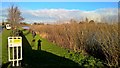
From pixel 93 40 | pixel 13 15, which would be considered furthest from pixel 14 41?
pixel 13 15

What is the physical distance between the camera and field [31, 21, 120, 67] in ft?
33.9

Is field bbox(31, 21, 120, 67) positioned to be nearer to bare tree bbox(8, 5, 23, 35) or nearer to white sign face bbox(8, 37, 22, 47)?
white sign face bbox(8, 37, 22, 47)

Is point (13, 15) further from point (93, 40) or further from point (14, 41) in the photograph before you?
point (14, 41)

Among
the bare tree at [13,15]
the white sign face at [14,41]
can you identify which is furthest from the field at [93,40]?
the bare tree at [13,15]

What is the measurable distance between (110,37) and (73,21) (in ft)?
23.6

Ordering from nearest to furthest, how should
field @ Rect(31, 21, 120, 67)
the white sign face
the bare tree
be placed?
1. field @ Rect(31, 21, 120, 67)
2. the white sign face
3. the bare tree

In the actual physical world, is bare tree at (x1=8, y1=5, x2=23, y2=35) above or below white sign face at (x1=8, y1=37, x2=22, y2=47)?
above

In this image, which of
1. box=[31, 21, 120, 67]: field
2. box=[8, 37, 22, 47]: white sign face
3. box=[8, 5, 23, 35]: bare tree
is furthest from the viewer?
box=[8, 5, 23, 35]: bare tree

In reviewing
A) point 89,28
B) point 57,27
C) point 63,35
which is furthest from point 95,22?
point 57,27

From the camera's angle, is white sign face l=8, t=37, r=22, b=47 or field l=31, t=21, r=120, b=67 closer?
field l=31, t=21, r=120, b=67

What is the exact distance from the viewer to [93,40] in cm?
1398

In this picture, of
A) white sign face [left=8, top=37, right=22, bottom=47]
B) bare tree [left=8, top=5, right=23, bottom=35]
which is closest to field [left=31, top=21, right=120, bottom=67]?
white sign face [left=8, top=37, right=22, bottom=47]

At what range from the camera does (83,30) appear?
16172mm

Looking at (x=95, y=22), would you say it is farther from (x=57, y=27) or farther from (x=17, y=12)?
(x=17, y=12)
